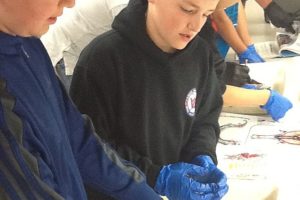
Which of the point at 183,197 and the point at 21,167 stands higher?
the point at 21,167

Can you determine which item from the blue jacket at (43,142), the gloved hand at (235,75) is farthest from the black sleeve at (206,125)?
the gloved hand at (235,75)

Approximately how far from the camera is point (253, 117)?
131 centimetres

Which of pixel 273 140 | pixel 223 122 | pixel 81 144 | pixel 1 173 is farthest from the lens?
pixel 223 122

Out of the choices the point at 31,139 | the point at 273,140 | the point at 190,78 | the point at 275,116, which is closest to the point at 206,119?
the point at 190,78

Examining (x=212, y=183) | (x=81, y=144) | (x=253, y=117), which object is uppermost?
(x=81, y=144)

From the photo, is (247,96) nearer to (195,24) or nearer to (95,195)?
(195,24)

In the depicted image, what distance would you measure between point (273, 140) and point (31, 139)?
801mm

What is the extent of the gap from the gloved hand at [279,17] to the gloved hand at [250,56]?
194 mm

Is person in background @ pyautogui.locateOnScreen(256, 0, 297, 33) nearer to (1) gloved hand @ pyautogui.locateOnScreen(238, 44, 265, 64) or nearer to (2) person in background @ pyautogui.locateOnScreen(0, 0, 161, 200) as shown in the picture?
(1) gloved hand @ pyautogui.locateOnScreen(238, 44, 265, 64)

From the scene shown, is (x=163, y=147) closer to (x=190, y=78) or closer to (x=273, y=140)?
(x=190, y=78)

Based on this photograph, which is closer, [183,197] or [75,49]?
[183,197]

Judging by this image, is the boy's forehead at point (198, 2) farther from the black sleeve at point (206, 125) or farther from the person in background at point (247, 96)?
the person in background at point (247, 96)

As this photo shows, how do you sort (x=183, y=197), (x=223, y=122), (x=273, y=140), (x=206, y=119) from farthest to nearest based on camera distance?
1. (x=223, y=122)
2. (x=273, y=140)
3. (x=206, y=119)
4. (x=183, y=197)

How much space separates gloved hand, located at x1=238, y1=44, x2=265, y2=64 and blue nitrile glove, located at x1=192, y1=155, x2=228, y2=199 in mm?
890
